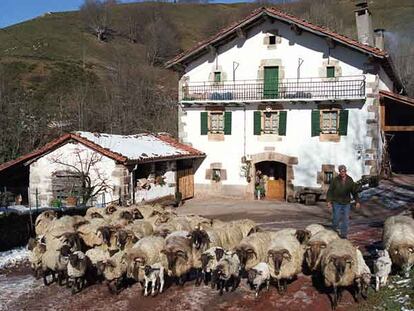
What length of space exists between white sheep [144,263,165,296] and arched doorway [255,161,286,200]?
1559 centimetres

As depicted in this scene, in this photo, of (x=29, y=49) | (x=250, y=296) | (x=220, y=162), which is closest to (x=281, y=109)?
(x=220, y=162)

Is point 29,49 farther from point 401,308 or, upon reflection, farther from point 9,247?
point 401,308

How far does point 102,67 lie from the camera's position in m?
58.8

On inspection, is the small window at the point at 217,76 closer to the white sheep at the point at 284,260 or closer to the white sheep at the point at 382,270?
the white sheep at the point at 284,260

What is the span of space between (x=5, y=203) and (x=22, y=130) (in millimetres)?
12734

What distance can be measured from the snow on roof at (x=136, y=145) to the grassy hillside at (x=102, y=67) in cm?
1045

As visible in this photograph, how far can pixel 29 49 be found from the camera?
61812 millimetres

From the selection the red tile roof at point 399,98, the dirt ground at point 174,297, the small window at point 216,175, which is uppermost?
the red tile roof at point 399,98

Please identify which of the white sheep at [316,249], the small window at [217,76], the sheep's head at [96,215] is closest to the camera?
the white sheep at [316,249]

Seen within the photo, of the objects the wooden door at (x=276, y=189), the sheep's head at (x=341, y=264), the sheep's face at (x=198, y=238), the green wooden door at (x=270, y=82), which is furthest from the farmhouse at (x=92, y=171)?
the sheep's head at (x=341, y=264)

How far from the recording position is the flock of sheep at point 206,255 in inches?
388

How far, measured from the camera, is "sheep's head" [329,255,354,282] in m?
9.32

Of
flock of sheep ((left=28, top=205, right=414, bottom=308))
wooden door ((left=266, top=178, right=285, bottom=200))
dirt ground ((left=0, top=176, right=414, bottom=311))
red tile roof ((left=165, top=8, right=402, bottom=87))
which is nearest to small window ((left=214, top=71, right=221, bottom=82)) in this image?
red tile roof ((left=165, top=8, right=402, bottom=87))

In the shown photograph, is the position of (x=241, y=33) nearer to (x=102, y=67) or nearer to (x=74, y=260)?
(x=74, y=260)
